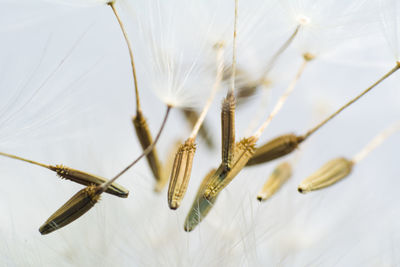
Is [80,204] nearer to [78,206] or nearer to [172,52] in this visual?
[78,206]

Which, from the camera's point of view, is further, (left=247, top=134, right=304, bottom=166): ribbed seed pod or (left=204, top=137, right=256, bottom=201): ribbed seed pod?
(left=247, top=134, right=304, bottom=166): ribbed seed pod

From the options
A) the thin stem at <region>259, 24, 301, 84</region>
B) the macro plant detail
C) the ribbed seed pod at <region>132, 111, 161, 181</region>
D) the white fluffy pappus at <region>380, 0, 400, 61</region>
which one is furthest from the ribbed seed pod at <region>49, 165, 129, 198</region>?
the white fluffy pappus at <region>380, 0, 400, 61</region>

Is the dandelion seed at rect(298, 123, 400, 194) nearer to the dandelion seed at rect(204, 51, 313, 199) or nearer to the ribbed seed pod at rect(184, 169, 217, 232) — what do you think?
the dandelion seed at rect(204, 51, 313, 199)

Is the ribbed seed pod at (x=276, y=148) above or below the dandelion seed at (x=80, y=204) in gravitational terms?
above

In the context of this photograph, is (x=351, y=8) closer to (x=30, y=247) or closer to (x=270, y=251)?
(x=270, y=251)

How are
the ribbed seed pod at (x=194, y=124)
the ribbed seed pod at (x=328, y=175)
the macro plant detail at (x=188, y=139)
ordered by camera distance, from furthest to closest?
1. the ribbed seed pod at (x=194, y=124)
2. the ribbed seed pod at (x=328, y=175)
3. the macro plant detail at (x=188, y=139)

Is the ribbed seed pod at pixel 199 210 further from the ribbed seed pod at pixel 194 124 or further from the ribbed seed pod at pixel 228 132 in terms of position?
the ribbed seed pod at pixel 194 124

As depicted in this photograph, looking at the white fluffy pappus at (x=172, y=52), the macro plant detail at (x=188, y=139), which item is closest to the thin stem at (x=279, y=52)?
the macro plant detail at (x=188, y=139)
